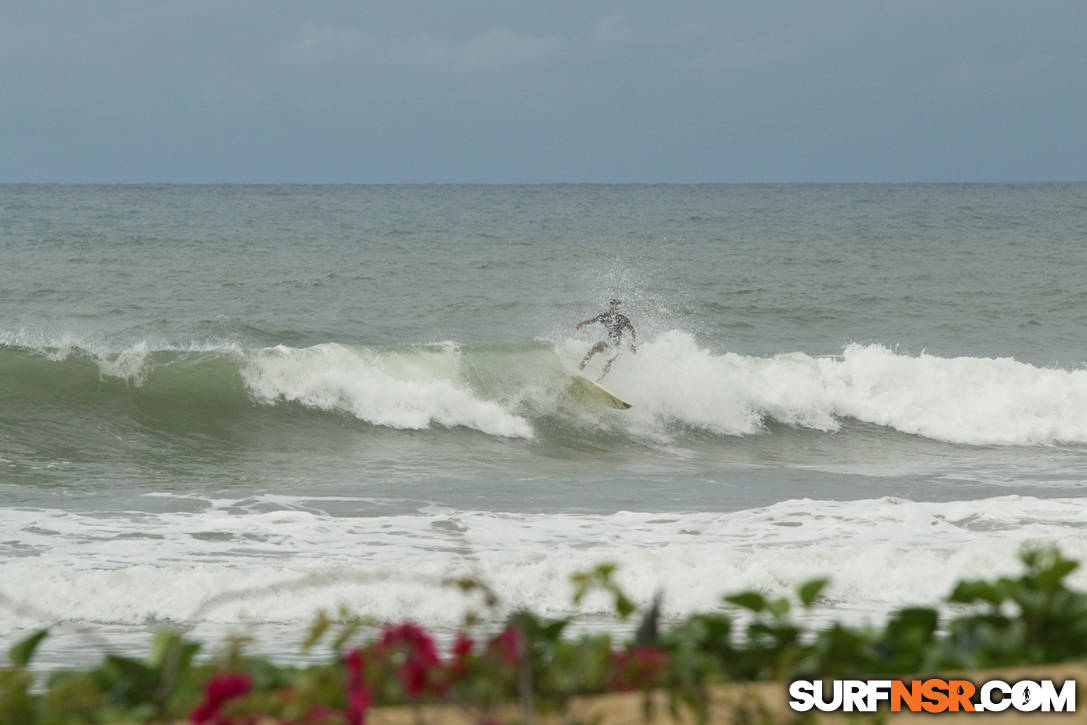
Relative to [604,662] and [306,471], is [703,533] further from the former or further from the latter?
[604,662]

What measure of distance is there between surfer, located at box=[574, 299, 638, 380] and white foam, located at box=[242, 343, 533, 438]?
1.99 meters

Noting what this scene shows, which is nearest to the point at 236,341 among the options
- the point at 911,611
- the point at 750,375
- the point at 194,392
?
the point at 194,392

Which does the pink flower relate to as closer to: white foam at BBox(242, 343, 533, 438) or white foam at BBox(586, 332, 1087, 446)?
white foam at BBox(242, 343, 533, 438)

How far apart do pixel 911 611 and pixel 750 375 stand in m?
17.1

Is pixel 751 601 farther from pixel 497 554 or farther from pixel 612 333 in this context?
pixel 612 333

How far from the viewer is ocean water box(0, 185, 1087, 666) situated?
8258 mm

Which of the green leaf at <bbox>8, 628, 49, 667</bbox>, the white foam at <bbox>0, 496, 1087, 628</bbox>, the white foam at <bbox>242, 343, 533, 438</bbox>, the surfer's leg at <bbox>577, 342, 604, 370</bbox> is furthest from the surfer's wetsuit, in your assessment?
the green leaf at <bbox>8, 628, 49, 667</bbox>

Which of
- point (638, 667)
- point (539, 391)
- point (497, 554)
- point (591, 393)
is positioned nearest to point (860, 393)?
point (591, 393)

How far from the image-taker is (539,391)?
1894cm

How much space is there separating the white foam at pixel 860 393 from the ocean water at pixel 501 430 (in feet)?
0.19

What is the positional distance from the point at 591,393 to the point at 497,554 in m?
9.43

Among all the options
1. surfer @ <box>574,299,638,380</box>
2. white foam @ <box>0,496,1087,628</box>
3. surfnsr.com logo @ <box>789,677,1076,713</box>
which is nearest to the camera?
surfnsr.com logo @ <box>789,677,1076,713</box>

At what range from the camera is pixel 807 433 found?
18.2m

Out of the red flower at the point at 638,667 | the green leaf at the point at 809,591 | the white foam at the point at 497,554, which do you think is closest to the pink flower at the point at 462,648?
the red flower at the point at 638,667
